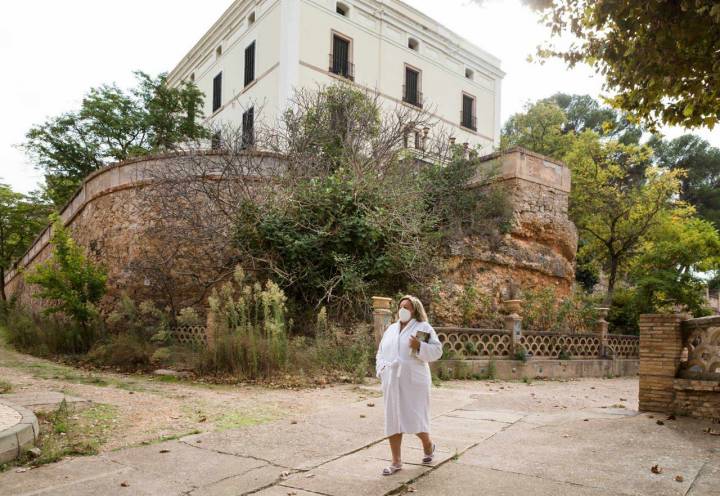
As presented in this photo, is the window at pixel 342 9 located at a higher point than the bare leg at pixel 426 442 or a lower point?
Result: higher

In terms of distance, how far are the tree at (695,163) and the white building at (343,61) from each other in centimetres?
1354

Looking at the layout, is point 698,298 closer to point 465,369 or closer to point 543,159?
point 543,159

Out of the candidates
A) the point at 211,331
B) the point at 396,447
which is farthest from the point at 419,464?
the point at 211,331

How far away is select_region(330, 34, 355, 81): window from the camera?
23.3 metres

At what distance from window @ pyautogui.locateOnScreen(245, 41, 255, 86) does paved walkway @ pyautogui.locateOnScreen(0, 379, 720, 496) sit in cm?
1932

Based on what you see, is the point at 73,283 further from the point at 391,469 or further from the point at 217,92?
the point at 217,92

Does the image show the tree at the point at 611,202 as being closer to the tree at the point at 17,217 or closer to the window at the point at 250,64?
the window at the point at 250,64

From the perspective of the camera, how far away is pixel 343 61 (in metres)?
23.6

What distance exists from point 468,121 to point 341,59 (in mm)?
8254

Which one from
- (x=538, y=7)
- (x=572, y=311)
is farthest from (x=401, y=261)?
(x=538, y=7)

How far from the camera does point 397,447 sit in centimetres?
468

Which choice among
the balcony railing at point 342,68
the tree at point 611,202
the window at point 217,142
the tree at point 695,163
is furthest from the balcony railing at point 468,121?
the window at point 217,142

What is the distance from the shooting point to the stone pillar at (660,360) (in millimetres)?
7074

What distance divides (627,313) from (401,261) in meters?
12.3
